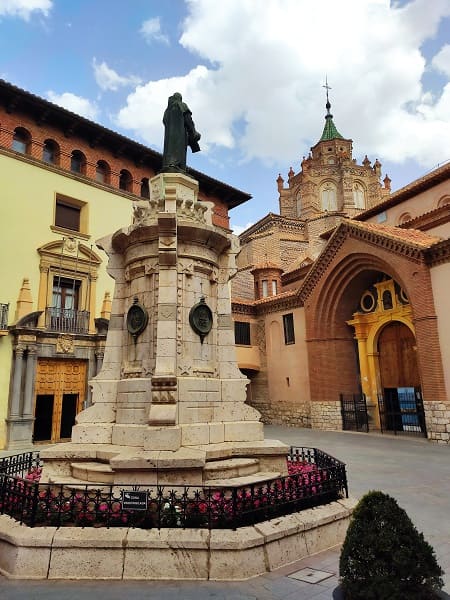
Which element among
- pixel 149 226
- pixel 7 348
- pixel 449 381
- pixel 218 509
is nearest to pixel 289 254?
pixel 449 381

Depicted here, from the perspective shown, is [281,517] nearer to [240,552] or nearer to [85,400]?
[240,552]

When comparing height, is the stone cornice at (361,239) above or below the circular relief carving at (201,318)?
above

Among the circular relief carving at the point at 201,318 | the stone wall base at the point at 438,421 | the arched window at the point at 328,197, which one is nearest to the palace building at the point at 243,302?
the stone wall base at the point at 438,421

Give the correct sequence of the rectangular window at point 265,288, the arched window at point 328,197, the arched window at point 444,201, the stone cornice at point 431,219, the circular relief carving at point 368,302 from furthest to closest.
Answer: the arched window at point 328,197 < the rectangular window at point 265,288 < the arched window at point 444,201 < the circular relief carving at point 368,302 < the stone cornice at point 431,219

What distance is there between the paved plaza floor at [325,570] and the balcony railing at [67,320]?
1279cm

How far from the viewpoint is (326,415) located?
23672 millimetres

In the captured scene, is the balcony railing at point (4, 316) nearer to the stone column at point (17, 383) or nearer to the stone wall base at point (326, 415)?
the stone column at point (17, 383)

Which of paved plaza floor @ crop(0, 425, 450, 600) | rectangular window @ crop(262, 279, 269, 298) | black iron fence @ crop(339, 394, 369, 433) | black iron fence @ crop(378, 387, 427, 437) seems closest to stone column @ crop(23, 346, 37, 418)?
paved plaza floor @ crop(0, 425, 450, 600)

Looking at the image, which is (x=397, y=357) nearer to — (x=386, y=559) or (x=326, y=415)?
(x=326, y=415)

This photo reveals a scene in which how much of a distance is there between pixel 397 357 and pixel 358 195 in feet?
121

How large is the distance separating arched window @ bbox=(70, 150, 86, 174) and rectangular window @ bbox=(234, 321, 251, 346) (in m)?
13.4

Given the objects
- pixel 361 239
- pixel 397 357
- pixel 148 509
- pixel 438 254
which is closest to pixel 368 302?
pixel 397 357

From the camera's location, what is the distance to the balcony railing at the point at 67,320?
19.2 metres

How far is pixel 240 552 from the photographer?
199 inches
